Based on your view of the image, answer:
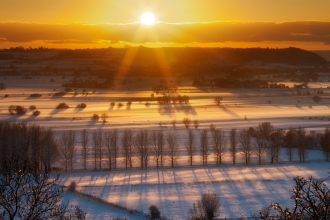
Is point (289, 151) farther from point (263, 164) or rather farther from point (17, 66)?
point (17, 66)

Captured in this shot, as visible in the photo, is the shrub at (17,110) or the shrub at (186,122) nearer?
the shrub at (186,122)

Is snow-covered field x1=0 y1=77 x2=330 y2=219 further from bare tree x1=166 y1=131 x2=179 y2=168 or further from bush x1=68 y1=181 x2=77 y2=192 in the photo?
bare tree x1=166 y1=131 x2=179 y2=168

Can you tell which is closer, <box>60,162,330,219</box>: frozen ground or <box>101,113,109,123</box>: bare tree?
<box>60,162,330,219</box>: frozen ground

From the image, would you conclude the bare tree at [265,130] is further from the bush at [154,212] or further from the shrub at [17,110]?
the shrub at [17,110]

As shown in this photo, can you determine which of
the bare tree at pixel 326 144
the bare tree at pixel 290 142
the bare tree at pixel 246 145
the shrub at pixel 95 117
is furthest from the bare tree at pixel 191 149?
the shrub at pixel 95 117

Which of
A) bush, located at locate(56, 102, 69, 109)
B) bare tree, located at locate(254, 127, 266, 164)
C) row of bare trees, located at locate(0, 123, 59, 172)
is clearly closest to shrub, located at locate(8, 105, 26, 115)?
bush, located at locate(56, 102, 69, 109)

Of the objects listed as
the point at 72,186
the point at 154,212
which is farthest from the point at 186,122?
the point at 154,212
